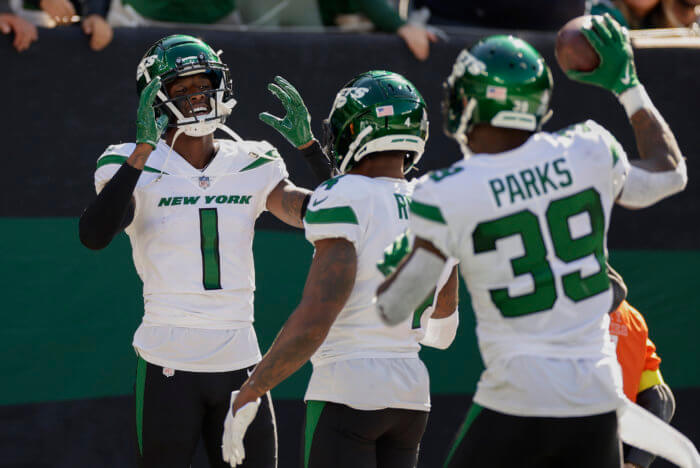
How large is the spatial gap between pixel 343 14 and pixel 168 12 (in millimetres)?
920

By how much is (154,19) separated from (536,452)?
3321 millimetres

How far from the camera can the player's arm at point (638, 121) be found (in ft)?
8.73

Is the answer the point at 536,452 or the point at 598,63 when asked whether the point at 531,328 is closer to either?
the point at 536,452

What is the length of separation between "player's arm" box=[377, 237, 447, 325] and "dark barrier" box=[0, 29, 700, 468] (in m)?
2.52

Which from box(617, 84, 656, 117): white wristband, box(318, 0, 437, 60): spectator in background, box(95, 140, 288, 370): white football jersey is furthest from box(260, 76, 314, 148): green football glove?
box(318, 0, 437, 60): spectator in background

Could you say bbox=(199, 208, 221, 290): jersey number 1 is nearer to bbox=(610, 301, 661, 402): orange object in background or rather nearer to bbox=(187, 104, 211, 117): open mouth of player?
bbox=(187, 104, 211, 117): open mouth of player

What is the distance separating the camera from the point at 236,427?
2.98 metres

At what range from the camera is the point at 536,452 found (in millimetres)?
2516

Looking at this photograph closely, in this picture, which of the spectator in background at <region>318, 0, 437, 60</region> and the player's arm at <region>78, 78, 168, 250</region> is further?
the spectator in background at <region>318, 0, 437, 60</region>

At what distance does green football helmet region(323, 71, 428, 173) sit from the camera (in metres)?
3.11

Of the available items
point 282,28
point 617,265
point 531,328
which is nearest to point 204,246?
point 531,328

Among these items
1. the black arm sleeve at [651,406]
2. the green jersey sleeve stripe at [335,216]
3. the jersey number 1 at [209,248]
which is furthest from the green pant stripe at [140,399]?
the black arm sleeve at [651,406]

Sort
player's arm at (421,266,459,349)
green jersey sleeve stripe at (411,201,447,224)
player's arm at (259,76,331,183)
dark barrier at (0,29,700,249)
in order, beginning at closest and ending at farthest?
green jersey sleeve stripe at (411,201,447,224)
player's arm at (421,266,459,349)
player's arm at (259,76,331,183)
dark barrier at (0,29,700,249)

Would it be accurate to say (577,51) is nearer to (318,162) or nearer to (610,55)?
(610,55)
